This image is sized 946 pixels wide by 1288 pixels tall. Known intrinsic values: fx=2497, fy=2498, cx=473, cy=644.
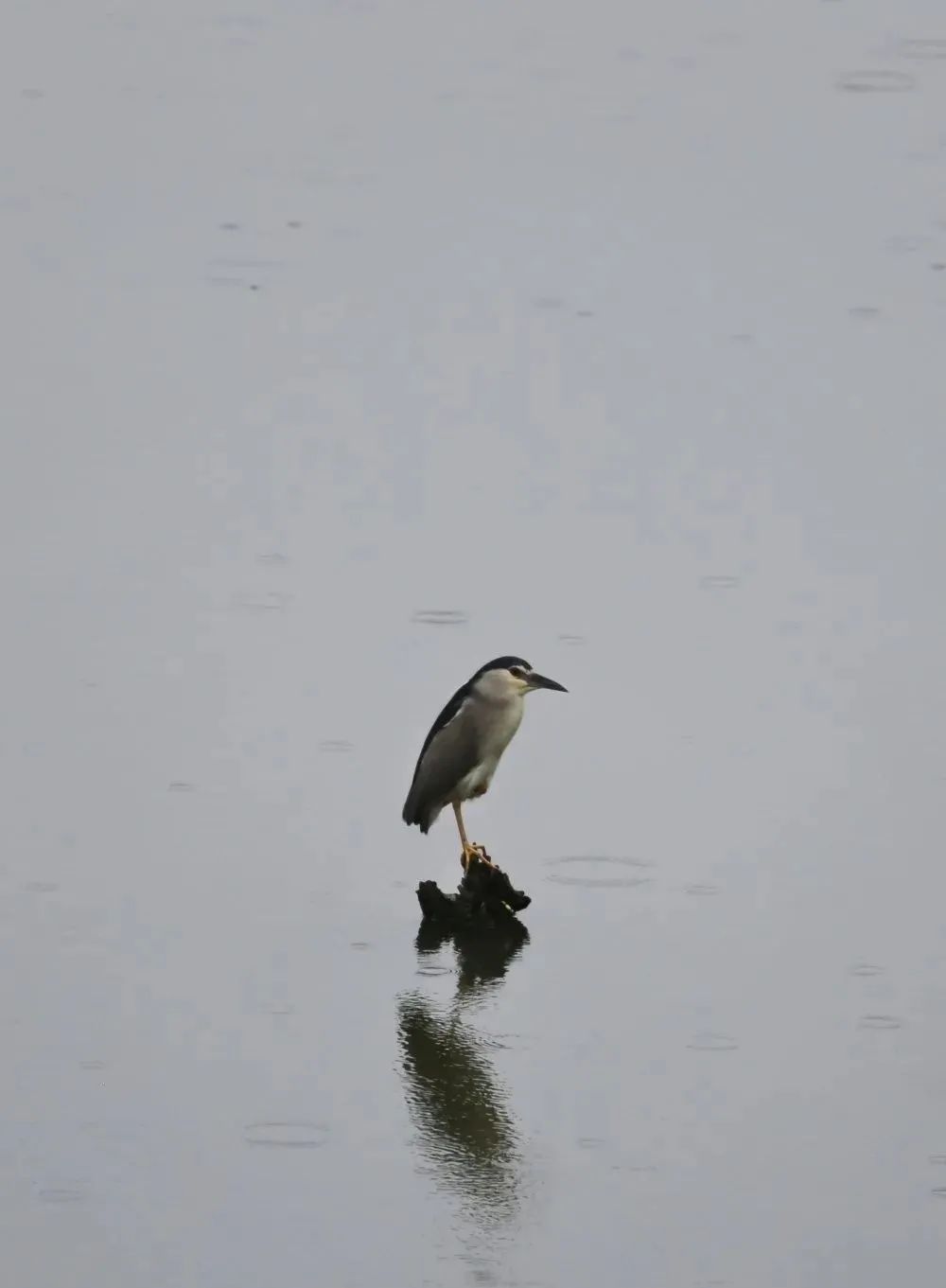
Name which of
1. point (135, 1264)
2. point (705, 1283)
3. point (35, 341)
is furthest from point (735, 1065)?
point (35, 341)

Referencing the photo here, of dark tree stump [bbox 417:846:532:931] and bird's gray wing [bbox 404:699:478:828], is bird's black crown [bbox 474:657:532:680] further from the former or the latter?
dark tree stump [bbox 417:846:532:931]

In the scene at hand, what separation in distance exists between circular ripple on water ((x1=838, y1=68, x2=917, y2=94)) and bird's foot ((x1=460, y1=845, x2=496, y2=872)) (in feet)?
22.0

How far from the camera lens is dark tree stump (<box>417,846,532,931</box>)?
6145 millimetres

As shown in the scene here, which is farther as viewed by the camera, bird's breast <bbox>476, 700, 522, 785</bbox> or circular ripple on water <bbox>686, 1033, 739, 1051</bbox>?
bird's breast <bbox>476, 700, 522, 785</bbox>

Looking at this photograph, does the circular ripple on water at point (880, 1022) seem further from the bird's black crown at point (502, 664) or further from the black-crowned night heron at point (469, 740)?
the bird's black crown at point (502, 664)

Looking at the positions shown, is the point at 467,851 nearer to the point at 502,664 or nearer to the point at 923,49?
the point at 502,664

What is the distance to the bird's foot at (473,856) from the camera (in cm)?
633

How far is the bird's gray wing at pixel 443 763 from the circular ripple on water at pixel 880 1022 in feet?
4.45

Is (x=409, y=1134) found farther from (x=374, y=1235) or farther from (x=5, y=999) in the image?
(x=5, y=999)

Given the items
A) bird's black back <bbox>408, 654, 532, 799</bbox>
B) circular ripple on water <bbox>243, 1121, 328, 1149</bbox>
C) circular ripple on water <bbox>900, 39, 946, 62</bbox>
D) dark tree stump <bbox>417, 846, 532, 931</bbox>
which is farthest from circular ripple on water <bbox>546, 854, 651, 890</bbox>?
circular ripple on water <bbox>900, 39, 946, 62</bbox>

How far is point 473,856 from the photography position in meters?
6.37

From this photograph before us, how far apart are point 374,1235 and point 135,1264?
0.44m

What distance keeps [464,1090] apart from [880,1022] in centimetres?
106

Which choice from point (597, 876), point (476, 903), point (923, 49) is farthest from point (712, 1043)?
point (923, 49)
